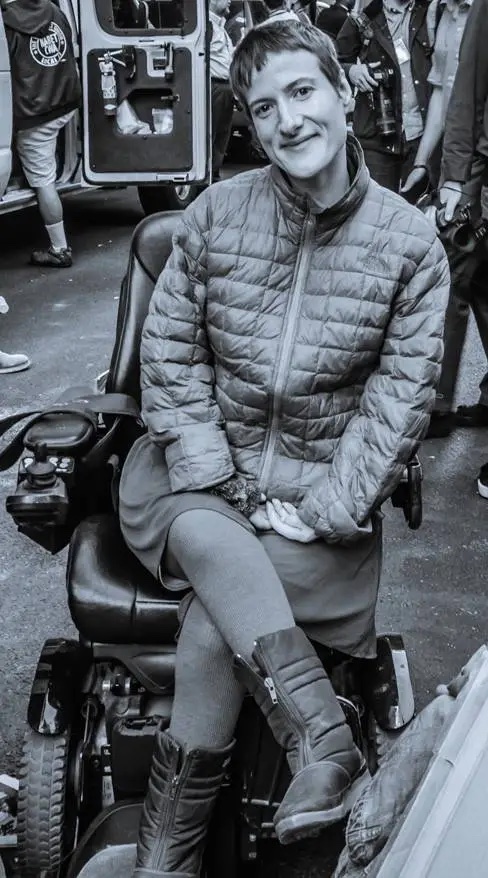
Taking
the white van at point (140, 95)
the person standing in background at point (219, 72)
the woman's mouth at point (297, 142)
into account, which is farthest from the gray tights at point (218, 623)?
the person standing in background at point (219, 72)

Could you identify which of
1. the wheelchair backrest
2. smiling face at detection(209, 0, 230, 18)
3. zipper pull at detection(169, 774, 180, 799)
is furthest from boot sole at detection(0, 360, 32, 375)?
smiling face at detection(209, 0, 230, 18)

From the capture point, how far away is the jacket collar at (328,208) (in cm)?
225

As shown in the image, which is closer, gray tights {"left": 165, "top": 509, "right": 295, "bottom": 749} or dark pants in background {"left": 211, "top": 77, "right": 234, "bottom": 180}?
gray tights {"left": 165, "top": 509, "right": 295, "bottom": 749}

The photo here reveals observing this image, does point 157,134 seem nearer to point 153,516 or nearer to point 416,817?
point 153,516

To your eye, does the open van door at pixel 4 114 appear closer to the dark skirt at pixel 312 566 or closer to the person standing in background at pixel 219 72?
the person standing in background at pixel 219 72

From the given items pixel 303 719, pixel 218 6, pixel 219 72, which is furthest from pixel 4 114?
pixel 303 719

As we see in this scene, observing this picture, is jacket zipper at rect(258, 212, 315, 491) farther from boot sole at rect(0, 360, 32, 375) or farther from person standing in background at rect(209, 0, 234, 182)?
person standing in background at rect(209, 0, 234, 182)

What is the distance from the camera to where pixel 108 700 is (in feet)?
7.67

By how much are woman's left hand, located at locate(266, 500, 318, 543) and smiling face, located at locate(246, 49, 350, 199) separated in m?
0.68

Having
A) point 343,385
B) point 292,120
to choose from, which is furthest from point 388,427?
point 292,120

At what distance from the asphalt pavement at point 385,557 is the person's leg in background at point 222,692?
1.20 ft

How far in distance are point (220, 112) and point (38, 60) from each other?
2344 mm

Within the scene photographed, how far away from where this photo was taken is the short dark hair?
2238mm

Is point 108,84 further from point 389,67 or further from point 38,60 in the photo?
point 389,67
